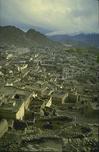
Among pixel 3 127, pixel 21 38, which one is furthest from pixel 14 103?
pixel 21 38

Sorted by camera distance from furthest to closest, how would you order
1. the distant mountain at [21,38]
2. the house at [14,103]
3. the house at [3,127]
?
the distant mountain at [21,38], the house at [14,103], the house at [3,127]

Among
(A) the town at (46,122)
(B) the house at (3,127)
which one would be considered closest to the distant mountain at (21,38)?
(A) the town at (46,122)

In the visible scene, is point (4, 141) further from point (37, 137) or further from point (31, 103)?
point (31, 103)

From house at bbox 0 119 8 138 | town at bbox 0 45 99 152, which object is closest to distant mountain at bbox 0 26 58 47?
town at bbox 0 45 99 152

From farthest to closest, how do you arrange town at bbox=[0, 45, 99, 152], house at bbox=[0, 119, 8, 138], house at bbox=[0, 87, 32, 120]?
house at bbox=[0, 87, 32, 120] → house at bbox=[0, 119, 8, 138] → town at bbox=[0, 45, 99, 152]

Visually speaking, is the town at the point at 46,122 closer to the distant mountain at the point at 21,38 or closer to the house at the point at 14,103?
the house at the point at 14,103

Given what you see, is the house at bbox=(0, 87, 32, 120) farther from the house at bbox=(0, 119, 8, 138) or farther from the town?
the house at bbox=(0, 119, 8, 138)

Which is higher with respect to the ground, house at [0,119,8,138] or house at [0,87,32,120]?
house at [0,87,32,120]

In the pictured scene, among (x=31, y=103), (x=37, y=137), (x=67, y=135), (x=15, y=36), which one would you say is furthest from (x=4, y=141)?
(x=15, y=36)
